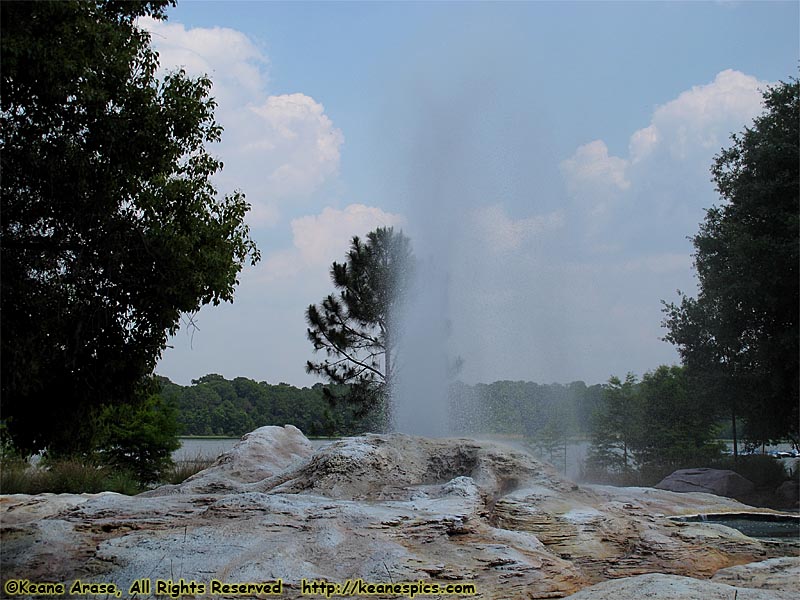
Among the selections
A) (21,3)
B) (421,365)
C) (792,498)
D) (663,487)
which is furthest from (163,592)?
(792,498)

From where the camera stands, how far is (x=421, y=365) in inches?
643

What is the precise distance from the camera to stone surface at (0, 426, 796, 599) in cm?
650

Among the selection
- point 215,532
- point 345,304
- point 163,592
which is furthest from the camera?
point 345,304

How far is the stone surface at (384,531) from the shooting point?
21.3 ft

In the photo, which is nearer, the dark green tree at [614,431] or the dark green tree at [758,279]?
the dark green tree at [758,279]

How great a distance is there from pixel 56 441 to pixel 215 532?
7.52 ft

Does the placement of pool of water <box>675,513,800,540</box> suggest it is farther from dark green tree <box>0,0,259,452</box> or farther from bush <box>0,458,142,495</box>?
bush <box>0,458,142,495</box>

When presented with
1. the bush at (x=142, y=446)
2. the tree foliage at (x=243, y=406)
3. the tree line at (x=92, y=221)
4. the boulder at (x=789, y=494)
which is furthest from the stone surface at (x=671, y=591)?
the tree foliage at (x=243, y=406)

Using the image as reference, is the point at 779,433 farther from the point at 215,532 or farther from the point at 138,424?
the point at 215,532

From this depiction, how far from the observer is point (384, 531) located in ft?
23.7

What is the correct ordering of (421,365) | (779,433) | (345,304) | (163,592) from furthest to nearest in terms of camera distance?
(345,304)
(779,433)
(421,365)
(163,592)

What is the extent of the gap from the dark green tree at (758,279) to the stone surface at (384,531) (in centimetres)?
1120

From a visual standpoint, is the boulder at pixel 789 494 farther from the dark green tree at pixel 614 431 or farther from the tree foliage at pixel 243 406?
the tree foliage at pixel 243 406

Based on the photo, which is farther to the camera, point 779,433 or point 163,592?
point 779,433
